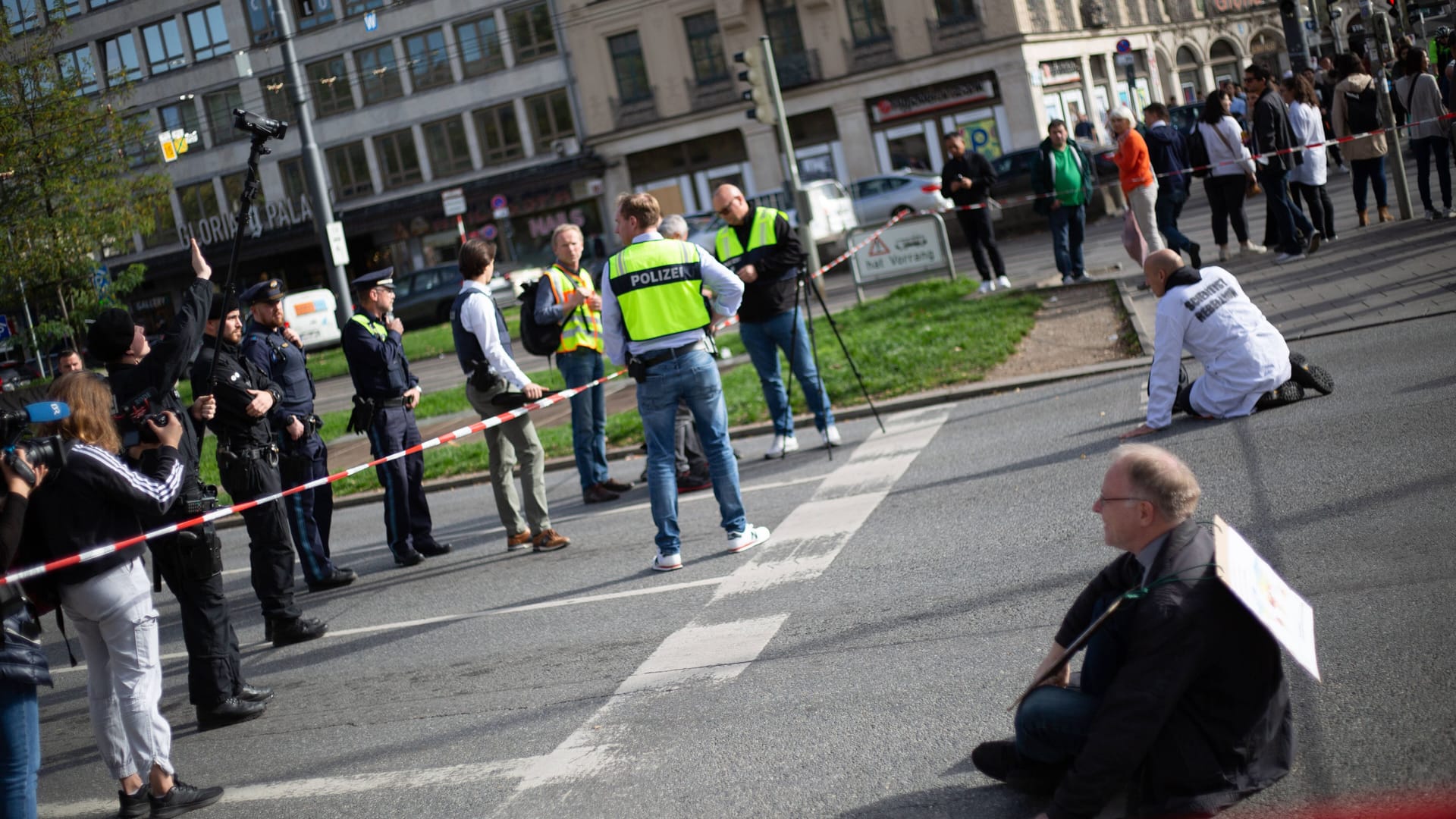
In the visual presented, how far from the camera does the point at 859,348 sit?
13.9 metres

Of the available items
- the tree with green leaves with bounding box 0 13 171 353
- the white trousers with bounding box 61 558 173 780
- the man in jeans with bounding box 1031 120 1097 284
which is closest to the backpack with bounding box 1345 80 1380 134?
the man in jeans with bounding box 1031 120 1097 284

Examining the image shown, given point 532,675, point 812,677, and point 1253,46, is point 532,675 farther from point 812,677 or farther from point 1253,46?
point 1253,46

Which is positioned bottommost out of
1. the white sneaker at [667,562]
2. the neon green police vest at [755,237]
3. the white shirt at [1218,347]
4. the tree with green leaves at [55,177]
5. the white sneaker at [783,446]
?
the white sneaker at [667,562]

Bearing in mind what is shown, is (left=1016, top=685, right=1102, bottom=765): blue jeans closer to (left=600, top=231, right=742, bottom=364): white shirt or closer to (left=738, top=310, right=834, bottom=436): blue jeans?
(left=600, top=231, right=742, bottom=364): white shirt

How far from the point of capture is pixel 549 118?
47344 mm

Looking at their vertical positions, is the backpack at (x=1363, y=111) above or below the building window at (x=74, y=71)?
below

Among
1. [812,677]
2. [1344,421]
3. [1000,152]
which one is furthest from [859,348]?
[1000,152]

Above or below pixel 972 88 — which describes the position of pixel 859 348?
Result: below

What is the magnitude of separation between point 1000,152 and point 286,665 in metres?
36.9

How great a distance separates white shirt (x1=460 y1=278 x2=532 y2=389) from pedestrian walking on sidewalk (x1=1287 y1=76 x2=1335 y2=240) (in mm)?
9903

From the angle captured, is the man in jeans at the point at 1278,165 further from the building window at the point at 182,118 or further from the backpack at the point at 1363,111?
the building window at the point at 182,118

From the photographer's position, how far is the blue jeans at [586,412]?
10055mm

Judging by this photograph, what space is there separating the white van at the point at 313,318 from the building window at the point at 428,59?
16.0 m

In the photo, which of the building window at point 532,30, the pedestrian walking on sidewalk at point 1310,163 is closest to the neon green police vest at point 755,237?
the pedestrian walking on sidewalk at point 1310,163
